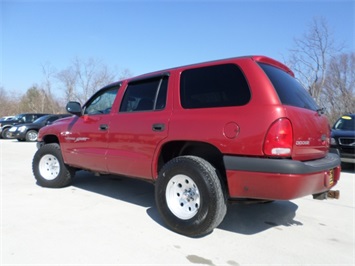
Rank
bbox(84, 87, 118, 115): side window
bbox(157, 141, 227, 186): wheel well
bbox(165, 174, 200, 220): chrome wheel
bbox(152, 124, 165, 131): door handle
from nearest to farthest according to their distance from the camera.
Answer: bbox(165, 174, 200, 220): chrome wheel < bbox(157, 141, 227, 186): wheel well < bbox(152, 124, 165, 131): door handle < bbox(84, 87, 118, 115): side window

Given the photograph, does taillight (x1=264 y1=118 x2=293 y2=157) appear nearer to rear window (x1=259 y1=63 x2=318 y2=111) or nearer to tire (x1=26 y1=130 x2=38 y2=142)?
rear window (x1=259 y1=63 x2=318 y2=111)

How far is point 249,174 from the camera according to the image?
114 inches

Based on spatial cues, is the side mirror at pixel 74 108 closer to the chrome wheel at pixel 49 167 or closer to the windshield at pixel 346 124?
the chrome wheel at pixel 49 167

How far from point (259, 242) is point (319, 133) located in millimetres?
1350

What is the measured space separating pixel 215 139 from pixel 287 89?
97cm

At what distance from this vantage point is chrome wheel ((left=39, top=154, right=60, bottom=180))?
541 centimetres

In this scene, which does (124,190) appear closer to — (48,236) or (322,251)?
(48,236)

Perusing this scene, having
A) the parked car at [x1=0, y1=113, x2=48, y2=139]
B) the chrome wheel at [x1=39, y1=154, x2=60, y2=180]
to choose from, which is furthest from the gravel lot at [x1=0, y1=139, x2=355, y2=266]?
the parked car at [x1=0, y1=113, x2=48, y2=139]

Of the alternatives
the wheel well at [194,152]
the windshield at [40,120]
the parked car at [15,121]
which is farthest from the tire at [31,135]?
the wheel well at [194,152]

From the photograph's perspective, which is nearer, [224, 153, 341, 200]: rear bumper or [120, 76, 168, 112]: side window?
[224, 153, 341, 200]: rear bumper

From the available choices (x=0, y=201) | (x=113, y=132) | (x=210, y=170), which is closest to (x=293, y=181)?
(x=210, y=170)

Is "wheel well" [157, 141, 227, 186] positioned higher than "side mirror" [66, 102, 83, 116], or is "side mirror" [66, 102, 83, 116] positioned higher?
"side mirror" [66, 102, 83, 116]

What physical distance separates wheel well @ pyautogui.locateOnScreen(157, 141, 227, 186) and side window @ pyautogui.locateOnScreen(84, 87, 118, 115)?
1.28m

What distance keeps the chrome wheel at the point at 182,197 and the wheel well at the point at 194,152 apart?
0.36m
